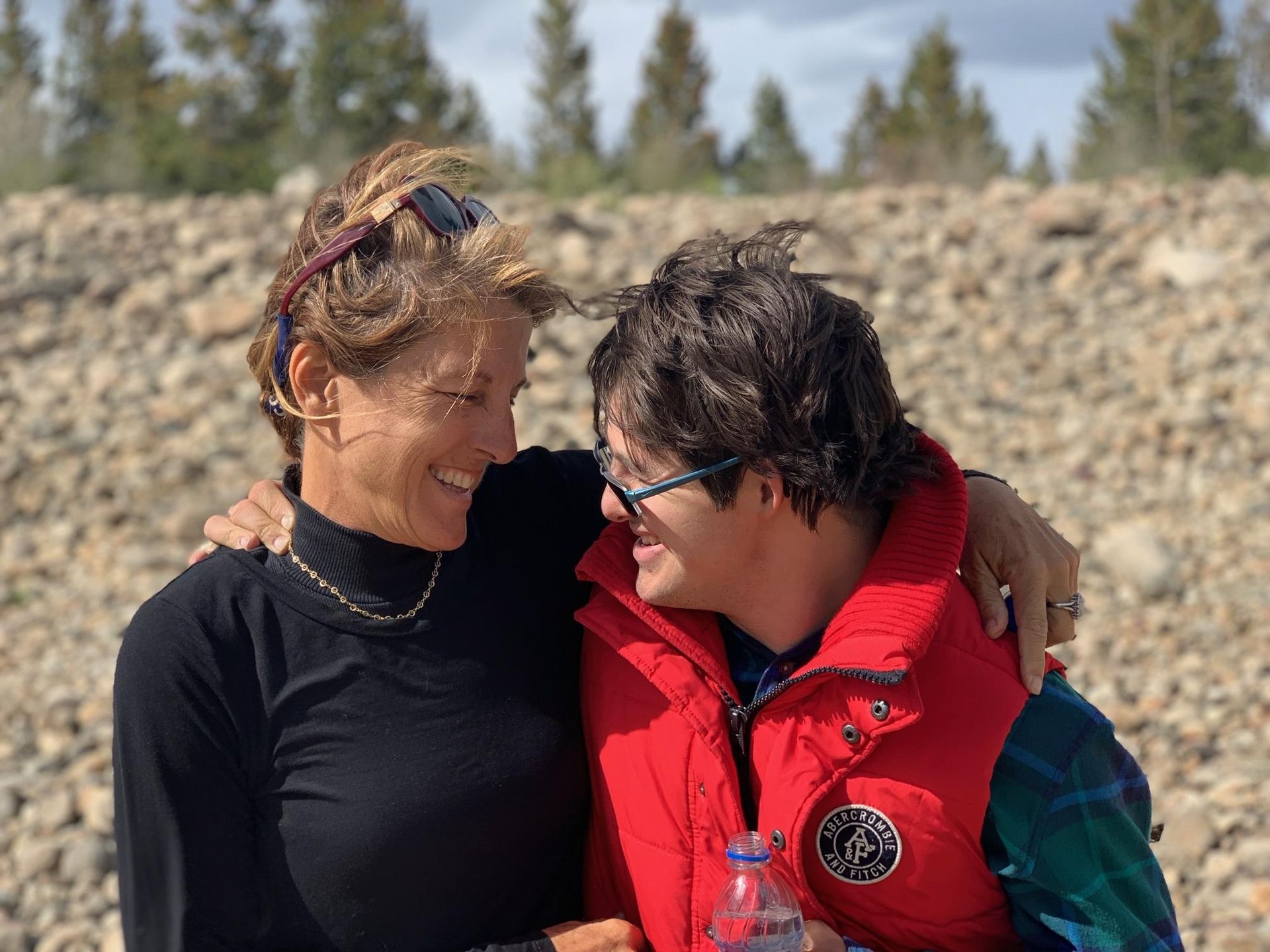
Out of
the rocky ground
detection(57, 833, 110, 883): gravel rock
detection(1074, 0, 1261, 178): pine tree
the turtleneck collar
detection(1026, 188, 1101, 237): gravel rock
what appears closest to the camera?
the turtleneck collar

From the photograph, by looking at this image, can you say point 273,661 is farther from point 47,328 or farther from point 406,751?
point 47,328

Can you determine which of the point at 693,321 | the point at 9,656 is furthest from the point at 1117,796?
the point at 9,656

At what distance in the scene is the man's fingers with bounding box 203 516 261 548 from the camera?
262cm

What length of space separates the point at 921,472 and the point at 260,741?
1.31m

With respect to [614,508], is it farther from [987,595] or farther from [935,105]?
[935,105]

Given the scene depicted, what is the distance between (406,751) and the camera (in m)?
2.52

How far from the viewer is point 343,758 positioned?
8.14 ft

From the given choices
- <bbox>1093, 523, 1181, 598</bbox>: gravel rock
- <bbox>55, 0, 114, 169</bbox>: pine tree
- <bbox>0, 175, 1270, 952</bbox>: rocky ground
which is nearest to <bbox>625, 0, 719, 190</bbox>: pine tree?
<bbox>55, 0, 114, 169</bbox>: pine tree

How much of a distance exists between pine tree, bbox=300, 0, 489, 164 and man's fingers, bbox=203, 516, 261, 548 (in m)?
20.9

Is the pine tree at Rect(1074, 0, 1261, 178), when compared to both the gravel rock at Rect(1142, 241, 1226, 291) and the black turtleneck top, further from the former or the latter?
the black turtleneck top

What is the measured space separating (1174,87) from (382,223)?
77.2 feet

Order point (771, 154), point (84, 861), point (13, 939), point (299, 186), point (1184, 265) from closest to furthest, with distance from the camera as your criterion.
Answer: point (13, 939), point (84, 861), point (1184, 265), point (299, 186), point (771, 154)

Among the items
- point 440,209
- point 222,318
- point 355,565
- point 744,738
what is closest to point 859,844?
point 744,738

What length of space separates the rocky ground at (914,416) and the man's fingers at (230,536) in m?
2.59
